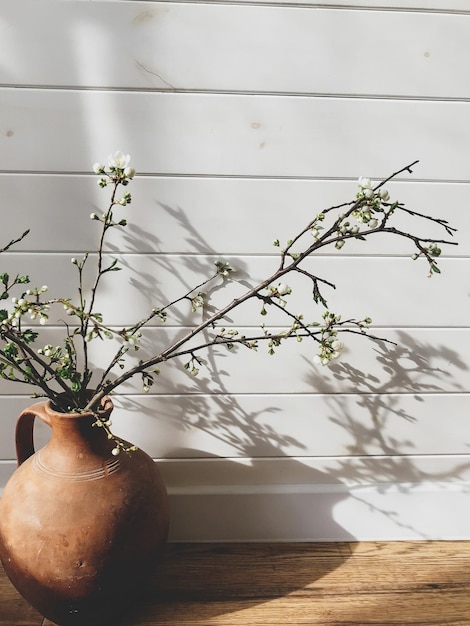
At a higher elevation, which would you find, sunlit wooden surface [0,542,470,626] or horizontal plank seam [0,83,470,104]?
horizontal plank seam [0,83,470,104]

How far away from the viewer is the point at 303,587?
138cm

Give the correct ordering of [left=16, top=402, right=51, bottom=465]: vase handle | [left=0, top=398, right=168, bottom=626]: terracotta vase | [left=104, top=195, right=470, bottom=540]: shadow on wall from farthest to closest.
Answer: [left=104, top=195, right=470, bottom=540]: shadow on wall < [left=16, top=402, right=51, bottom=465]: vase handle < [left=0, top=398, right=168, bottom=626]: terracotta vase

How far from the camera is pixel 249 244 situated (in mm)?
1326

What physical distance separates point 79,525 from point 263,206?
2.44 feet

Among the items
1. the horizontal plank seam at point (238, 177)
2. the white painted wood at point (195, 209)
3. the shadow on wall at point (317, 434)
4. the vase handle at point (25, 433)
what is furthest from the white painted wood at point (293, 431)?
the horizontal plank seam at point (238, 177)

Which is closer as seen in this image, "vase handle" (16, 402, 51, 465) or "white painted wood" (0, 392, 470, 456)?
"vase handle" (16, 402, 51, 465)

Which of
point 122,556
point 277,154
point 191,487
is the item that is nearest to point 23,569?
point 122,556

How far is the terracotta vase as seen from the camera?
A: 1118 mm

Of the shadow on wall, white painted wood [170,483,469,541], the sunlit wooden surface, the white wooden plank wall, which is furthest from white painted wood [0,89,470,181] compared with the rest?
the sunlit wooden surface

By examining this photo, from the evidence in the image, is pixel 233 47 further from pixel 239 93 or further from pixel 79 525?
pixel 79 525

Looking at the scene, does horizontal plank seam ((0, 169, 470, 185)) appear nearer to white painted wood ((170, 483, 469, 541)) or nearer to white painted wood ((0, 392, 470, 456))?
white painted wood ((0, 392, 470, 456))

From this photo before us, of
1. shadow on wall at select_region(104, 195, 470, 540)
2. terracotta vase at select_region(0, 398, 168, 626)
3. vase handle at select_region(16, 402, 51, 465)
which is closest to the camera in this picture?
terracotta vase at select_region(0, 398, 168, 626)

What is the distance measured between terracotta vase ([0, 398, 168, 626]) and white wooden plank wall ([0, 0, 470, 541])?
253mm

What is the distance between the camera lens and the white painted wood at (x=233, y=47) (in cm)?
118
